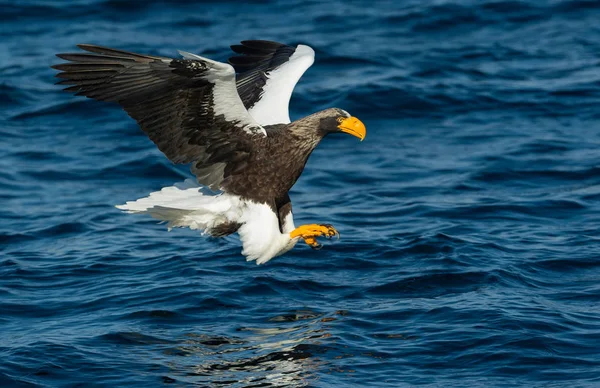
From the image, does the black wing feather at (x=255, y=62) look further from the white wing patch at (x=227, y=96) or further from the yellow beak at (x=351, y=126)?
the white wing patch at (x=227, y=96)

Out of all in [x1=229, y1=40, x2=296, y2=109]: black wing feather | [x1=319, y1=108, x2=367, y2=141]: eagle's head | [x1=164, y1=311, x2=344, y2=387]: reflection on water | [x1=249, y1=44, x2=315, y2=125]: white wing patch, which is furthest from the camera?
[x1=229, y1=40, x2=296, y2=109]: black wing feather

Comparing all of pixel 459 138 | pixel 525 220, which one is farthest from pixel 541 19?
pixel 525 220

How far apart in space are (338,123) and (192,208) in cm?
140

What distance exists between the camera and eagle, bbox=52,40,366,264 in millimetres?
7703

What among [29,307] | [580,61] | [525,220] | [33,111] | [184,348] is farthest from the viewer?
[580,61]

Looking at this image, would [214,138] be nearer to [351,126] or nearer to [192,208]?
[192,208]

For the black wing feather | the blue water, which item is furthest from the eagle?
the blue water

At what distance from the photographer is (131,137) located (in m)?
13.7

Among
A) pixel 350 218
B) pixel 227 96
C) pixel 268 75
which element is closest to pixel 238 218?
pixel 227 96

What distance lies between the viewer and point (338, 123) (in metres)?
8.68

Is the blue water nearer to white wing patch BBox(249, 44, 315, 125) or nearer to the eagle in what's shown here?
the eagle

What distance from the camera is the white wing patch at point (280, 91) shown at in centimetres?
941

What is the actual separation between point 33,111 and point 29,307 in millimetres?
6117

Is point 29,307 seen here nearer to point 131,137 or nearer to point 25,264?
point 25,264
